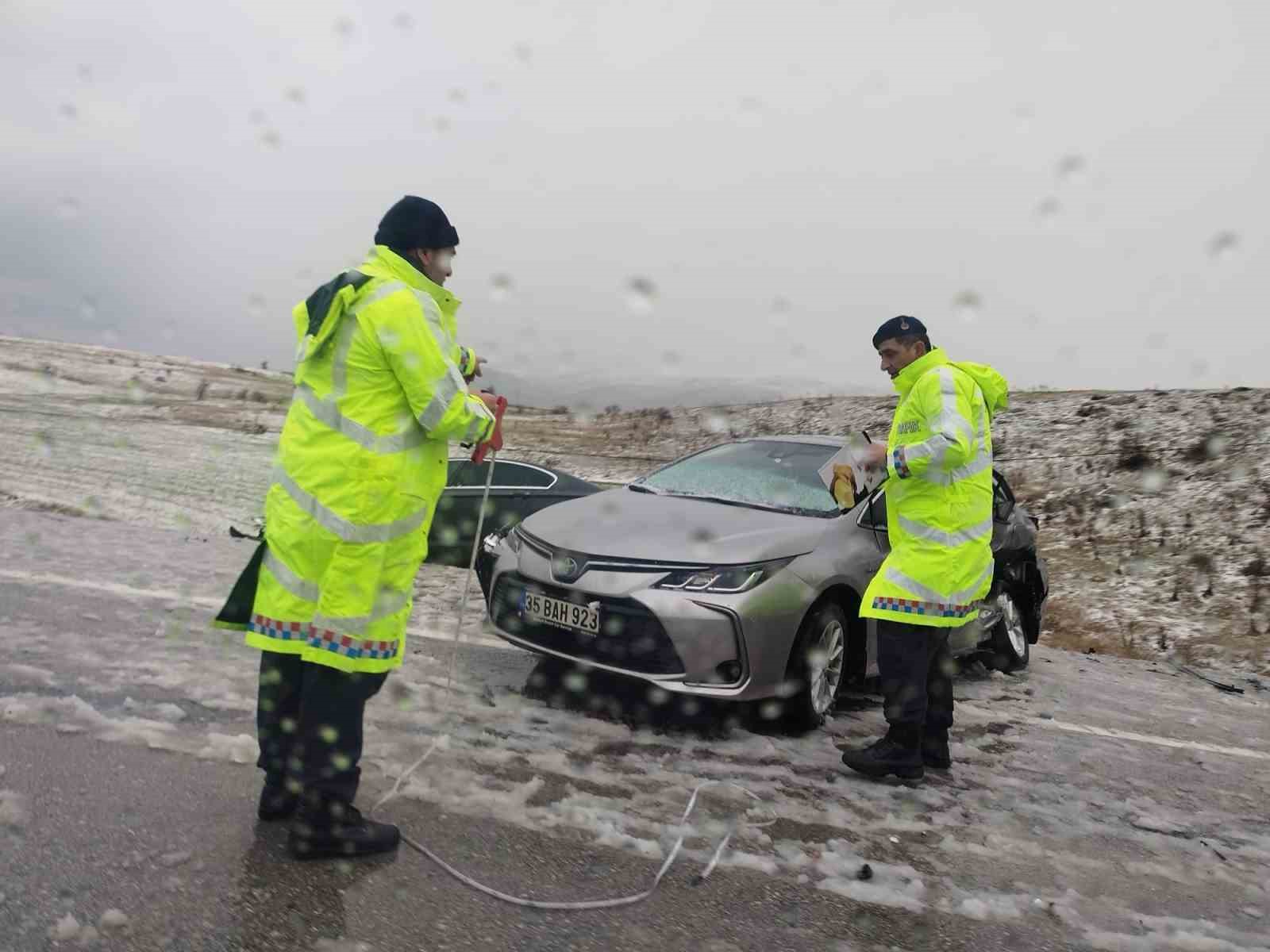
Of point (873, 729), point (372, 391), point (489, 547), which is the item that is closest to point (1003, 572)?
point (873, 729)

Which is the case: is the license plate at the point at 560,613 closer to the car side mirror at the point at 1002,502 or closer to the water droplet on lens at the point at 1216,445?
the car side mirror at the point at 1002,502

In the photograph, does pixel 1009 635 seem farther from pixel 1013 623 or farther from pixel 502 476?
pixel 502 476

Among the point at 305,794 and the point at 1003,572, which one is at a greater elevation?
the point at 1003,572

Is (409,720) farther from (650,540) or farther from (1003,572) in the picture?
(1003,572)

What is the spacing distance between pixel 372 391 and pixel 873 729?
3.30 metres

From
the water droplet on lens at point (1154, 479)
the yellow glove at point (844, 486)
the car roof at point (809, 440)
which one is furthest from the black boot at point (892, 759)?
the water droplet on lens at point (1154, 479)

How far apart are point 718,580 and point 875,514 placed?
4.53ft

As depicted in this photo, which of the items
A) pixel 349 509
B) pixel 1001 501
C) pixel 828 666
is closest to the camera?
pixel 349 509

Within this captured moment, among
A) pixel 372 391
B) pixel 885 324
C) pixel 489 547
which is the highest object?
pixel 885 324

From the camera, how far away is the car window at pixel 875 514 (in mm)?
5492

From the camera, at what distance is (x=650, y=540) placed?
4879mm

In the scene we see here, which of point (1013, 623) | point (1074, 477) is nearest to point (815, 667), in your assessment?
point (1013, 623)

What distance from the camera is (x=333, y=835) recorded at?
2.92m

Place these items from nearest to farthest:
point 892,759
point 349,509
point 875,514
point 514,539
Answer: point 349,509 → point 892,759 → point 514,539 → point 875,514
